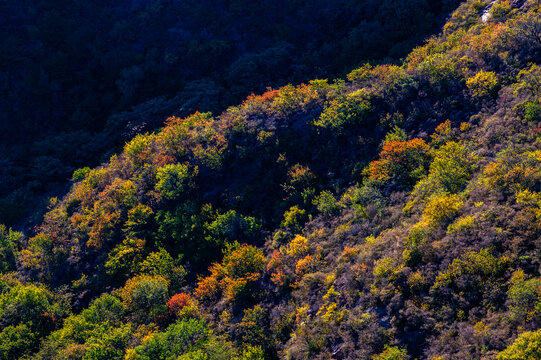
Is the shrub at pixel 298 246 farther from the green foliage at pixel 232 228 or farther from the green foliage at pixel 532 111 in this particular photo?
the green foliage at pixel 532 111

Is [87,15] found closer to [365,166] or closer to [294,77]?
[294,77]

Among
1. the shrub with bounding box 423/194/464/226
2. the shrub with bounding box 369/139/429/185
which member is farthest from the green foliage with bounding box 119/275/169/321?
the shrub with bounding box 423/194/464/226

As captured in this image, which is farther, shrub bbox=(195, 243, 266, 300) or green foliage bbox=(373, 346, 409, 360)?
shrub bbox=(195, 243, 266, 300)

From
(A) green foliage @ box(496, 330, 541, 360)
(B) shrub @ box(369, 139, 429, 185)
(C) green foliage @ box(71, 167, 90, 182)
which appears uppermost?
(C) green foliage @ box(71, 167, 90, 182)

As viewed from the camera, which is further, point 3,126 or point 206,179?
point 3,126

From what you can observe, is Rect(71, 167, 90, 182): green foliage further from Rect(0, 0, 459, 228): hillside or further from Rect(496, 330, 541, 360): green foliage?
Rect(496, 330, 541, 360): green foliage

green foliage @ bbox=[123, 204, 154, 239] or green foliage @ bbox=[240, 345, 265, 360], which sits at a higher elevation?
green foliage @ bbox=[123, 204, 154, 239]

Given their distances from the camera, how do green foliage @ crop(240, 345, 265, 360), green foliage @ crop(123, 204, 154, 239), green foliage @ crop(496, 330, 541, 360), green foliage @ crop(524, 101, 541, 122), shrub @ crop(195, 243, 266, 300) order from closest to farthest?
green foliage @ crop(496, 330, 541, 360) → green foliage @ crop(240, 345, 265, 360) → green foliage @ crop(524, 101, 541, 122) → shrub @ crop(195, 243, 266, 300) → green foliage @ crop(123, 204, 154, 239)

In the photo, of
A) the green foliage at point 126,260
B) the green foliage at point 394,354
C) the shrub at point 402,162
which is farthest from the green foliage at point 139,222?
the green foliage at point 394,354

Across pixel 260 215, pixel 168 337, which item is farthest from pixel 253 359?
pixel 260 215
